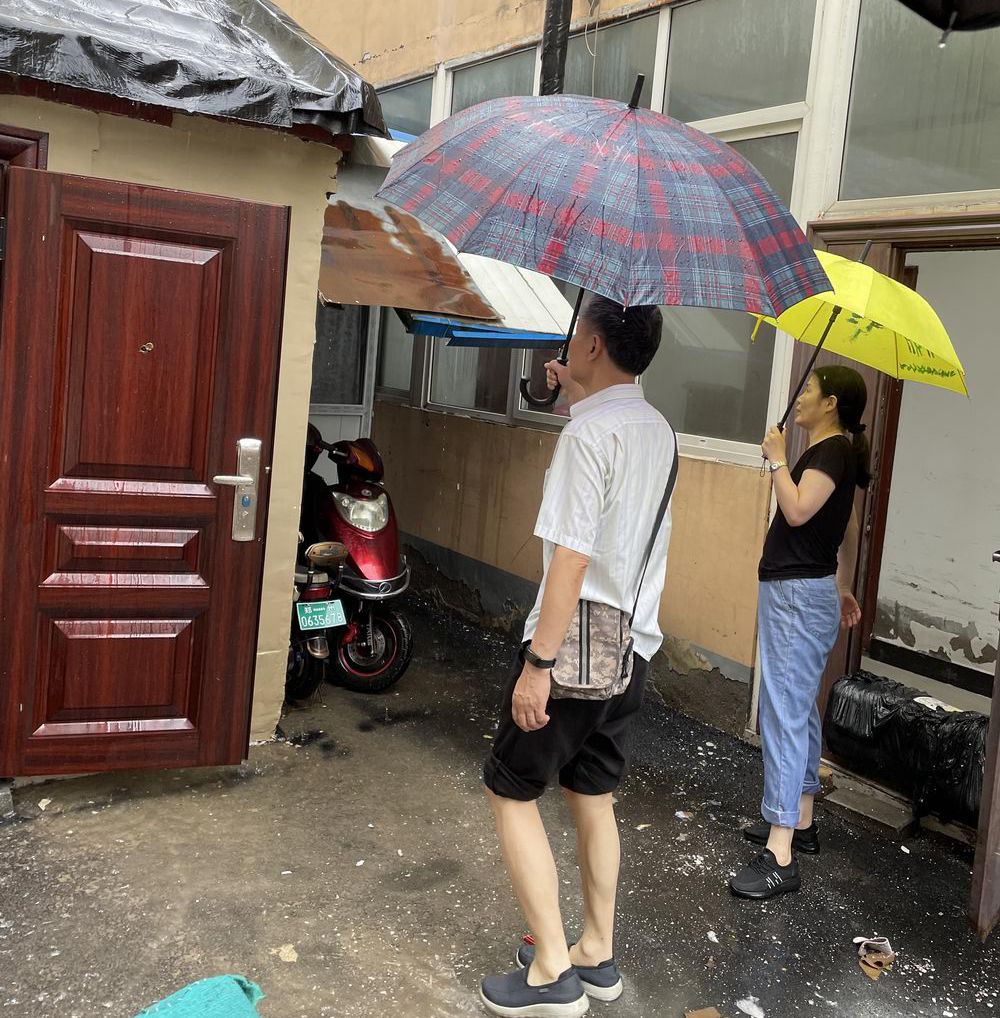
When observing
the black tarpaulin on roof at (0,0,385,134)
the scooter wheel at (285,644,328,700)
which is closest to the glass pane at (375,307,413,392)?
the scooter wheel at (285,644,328,700)

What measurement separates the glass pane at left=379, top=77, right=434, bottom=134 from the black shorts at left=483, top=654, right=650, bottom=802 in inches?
250

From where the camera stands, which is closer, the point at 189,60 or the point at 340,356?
the point at 189,60

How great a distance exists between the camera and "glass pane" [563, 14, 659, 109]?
6.03 meters

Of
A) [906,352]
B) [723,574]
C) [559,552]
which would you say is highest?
[906,352]

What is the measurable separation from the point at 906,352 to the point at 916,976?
2.21 m

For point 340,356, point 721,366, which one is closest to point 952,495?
point 721,366

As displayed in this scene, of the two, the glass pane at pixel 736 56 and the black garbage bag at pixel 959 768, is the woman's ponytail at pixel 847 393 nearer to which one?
the black garbage bag at pixel 959 768

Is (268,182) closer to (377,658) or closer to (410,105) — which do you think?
(377,658)

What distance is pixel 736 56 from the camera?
543 cm

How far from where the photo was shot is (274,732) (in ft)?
15.4

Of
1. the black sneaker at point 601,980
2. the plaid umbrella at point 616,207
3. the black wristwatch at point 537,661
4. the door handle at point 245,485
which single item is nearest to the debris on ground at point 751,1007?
the black sneaker at point 601,980

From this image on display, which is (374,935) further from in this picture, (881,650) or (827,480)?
(881,650)

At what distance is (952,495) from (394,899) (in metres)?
5.24

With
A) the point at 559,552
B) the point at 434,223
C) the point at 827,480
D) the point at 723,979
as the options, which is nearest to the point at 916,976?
the point at 723,979
